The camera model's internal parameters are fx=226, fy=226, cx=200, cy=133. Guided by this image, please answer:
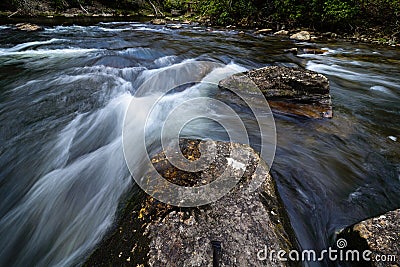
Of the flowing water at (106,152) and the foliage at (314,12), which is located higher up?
the foliage at (314,12)

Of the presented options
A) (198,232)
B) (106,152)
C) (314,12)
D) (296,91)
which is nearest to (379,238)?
(198,232)

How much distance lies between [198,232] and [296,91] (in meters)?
3.27

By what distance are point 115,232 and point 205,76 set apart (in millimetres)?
4551

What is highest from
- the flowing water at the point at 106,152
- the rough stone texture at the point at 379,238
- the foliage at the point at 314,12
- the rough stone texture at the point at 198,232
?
the foliage at the point at 314,12

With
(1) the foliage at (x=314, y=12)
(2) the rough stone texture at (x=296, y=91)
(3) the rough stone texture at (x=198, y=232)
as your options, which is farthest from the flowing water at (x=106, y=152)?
(1) the foliage at (x=314, y=12)

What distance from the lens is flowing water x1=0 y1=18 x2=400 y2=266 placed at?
6.79ft

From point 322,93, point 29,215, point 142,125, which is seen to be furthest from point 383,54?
point 29,215

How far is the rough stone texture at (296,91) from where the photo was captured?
3.78 meters

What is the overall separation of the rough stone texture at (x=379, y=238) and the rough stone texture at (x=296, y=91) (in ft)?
7.42

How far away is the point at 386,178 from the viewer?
100 inches

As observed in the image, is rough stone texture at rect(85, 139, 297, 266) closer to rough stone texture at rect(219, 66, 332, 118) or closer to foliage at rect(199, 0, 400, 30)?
rough stone texture at rect(219, 66, 332, 118)

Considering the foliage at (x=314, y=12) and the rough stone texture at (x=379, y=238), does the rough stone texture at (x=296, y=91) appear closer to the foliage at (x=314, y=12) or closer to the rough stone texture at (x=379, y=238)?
the rough stone texture at (x=379, y=238)

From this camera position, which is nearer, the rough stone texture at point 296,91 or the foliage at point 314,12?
the rough stone texture at point 296,91

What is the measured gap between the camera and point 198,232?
143 cm
